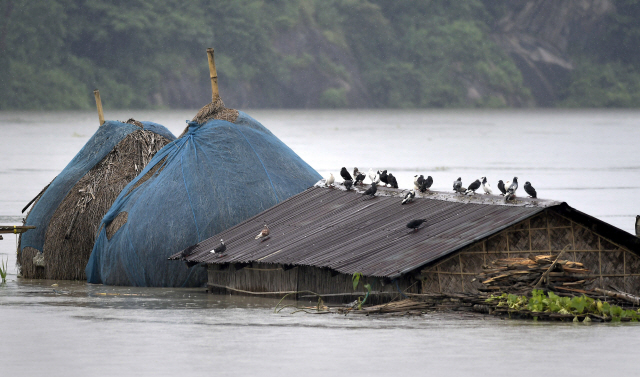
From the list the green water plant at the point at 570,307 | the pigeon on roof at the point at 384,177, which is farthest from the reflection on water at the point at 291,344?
the pigeon on roof at the point at 384,177

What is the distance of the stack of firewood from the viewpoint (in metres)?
20.9

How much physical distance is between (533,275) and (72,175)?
13176mm

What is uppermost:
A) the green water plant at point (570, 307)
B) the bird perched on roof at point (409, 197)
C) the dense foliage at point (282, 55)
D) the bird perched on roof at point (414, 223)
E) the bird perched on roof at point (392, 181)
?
the dense foliage at point (282, 55)

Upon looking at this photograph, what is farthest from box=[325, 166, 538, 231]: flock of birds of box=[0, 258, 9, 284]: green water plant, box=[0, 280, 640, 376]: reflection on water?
box=[0, 258, 9, 284]: green water plant

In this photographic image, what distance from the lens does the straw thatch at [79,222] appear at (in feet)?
96.1

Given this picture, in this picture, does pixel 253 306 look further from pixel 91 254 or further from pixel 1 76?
pixel 1 76

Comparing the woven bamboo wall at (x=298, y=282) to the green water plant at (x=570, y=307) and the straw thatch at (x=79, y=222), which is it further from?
the straw thatch at (x=79, y=222)

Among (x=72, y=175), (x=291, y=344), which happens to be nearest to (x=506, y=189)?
(x=291, y=344)

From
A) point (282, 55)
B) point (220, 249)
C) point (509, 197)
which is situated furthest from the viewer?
point (282, 55)

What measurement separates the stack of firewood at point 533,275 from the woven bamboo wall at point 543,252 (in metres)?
0.58

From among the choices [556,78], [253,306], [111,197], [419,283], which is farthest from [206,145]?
[556,78]

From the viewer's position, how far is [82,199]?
2961 cm

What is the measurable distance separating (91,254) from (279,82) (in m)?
114

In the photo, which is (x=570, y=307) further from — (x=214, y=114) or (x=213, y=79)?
(x=213, y=79)
